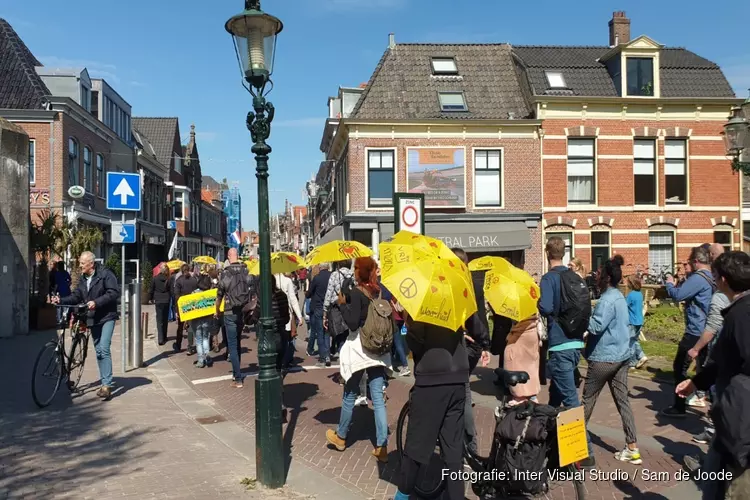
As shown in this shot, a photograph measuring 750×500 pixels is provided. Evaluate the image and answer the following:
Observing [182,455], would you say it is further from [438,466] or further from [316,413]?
[438,466]

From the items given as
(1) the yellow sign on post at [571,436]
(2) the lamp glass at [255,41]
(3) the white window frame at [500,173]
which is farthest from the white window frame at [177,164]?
(1) the yellow sign on post at [571,436]

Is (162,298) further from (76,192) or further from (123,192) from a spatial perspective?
(76,192)

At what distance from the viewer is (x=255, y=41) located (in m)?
5.04

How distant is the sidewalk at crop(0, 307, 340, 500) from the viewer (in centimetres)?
456

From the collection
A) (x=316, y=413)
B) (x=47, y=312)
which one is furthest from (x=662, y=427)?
(x=47, y=312)

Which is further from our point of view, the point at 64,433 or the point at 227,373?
the point at 227,373

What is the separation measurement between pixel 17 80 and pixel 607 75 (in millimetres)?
23079

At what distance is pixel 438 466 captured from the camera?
13.9ft

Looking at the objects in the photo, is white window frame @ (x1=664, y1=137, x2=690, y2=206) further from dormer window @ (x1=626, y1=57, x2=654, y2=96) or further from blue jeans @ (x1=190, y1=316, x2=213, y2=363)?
blue jeans @ (x1=190, y1=316, x2=213, y2=363)

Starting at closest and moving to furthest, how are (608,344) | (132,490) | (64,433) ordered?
1. (132,490)
2. (608,344)
3. (64,433)

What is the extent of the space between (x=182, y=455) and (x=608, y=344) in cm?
393

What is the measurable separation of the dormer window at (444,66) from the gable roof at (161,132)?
26.2m

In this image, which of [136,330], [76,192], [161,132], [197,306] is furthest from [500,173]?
[161,132]

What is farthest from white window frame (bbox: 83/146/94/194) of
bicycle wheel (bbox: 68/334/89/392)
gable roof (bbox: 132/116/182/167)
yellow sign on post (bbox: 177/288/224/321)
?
bicycle wheel (bbox: 68/334/89/392)
